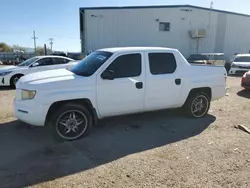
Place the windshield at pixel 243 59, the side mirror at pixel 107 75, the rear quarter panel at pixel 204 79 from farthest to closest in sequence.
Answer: the windshield at pixel 243 59, the rear quarter panel at pixel 204 79, the side mirror at pixel 107 75

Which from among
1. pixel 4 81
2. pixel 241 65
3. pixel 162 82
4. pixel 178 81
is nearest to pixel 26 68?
pixel 4 81

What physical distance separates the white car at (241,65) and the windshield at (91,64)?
13295 millimetres

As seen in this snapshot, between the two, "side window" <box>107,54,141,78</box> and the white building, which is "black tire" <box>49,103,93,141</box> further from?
the white building

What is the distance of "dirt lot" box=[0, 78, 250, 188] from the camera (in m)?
3.44

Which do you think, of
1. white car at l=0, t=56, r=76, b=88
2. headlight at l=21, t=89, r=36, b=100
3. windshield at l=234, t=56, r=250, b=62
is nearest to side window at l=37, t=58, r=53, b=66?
white car at l=0, t=56, r=76, b=88

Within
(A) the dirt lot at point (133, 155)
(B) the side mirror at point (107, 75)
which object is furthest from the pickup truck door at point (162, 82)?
(B) the side mirror at point (107, 75)

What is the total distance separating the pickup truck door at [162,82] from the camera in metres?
5.36

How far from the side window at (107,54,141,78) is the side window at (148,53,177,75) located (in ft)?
1.09

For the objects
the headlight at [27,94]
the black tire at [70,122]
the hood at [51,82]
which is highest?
the hood at [51,82]

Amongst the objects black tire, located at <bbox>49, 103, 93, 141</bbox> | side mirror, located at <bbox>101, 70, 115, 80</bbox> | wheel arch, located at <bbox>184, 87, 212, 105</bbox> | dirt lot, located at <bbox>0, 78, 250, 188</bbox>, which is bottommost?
dirt lot, located at <bbox>0, 78, 250, 188</bbox>

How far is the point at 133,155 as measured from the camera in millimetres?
4195

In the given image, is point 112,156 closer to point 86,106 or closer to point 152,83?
point 86,106

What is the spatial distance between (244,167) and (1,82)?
397 inches

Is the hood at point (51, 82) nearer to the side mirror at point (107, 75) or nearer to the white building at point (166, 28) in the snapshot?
the side mirror at point (107, 75)
